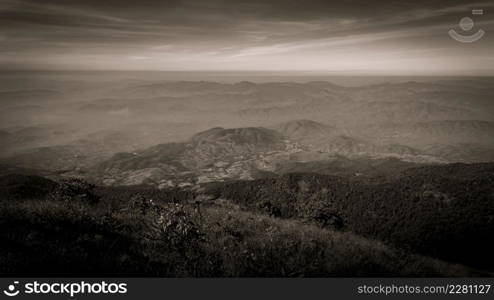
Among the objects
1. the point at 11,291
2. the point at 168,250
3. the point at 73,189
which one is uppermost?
the point at 11,291

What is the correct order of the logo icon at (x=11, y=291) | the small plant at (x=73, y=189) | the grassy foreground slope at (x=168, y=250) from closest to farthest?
the logo icon at (x=11, y=291) → the grassy foreground slope at (x=168, y=250) → the small plant at (x=73, y=189)

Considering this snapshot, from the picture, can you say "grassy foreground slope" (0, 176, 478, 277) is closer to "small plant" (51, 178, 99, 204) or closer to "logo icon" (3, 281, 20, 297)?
"logo icon" (3, 281, 20, 297)

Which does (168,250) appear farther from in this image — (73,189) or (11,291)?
(73,189)

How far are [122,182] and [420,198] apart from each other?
16290cm

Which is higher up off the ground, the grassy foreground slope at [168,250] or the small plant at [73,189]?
the grassy foreground slope at [168,250]

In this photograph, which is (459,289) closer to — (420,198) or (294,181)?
(420,198)

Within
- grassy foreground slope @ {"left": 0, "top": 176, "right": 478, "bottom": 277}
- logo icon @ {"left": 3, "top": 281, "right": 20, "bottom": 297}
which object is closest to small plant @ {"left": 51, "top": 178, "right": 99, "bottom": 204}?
grassy foreground slope @ {"left": 0, "top": 176, "right": 478, "bottom": 277}

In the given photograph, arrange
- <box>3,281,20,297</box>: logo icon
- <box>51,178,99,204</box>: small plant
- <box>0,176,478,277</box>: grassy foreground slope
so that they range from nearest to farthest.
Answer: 1. <box>3,281,20,297</box>: logo icon
2. <box>0,176,478,277</box>: grassy foreground slope
3. <box>51,178,99,204</box>: small plant

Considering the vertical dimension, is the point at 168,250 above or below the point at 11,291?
below

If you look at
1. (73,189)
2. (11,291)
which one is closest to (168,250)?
(11,291)

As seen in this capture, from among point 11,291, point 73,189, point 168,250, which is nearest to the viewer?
point 11,291

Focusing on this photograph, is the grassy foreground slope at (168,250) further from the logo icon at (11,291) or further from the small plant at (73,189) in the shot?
the small plant at (73,189)

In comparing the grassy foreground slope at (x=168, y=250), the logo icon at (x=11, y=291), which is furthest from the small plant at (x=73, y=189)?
the logo icon at (x=11, y=291)

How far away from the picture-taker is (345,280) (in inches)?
285
